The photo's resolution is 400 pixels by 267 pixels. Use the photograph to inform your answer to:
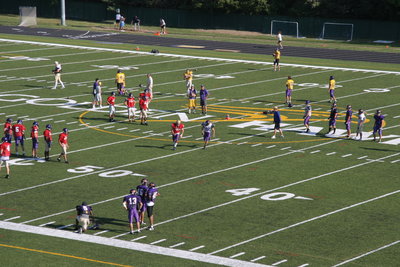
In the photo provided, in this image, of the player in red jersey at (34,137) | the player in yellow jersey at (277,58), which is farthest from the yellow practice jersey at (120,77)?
the player in red jersey at (34,137)

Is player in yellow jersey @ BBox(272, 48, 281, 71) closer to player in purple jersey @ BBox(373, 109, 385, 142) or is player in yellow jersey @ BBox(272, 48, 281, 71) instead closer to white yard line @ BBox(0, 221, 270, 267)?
player in purple jersey @ BBox(373, 109, 385, 142)

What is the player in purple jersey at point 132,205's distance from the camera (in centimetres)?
2553

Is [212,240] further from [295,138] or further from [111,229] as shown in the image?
[295,138]

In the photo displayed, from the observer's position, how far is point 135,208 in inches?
1013

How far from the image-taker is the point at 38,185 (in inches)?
1231

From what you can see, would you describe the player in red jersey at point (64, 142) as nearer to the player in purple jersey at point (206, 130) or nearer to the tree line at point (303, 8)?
the player in purple jersey at point (206, 130)

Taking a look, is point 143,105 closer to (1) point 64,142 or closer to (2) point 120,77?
(1) point 64,142

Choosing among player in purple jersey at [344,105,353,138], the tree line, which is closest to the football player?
player in purple jersey at [344,105,353,138]

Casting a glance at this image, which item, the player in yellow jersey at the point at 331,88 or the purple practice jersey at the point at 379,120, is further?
the player in yellow jersey at the point at 331,88

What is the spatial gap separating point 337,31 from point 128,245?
249 ft

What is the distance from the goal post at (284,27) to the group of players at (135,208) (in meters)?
75.1

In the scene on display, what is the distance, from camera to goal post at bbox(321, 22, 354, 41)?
96250 millimetres

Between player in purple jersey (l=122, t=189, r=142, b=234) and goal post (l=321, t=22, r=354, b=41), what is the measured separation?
240 ft

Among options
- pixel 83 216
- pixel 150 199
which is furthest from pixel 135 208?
pixel 83 216
